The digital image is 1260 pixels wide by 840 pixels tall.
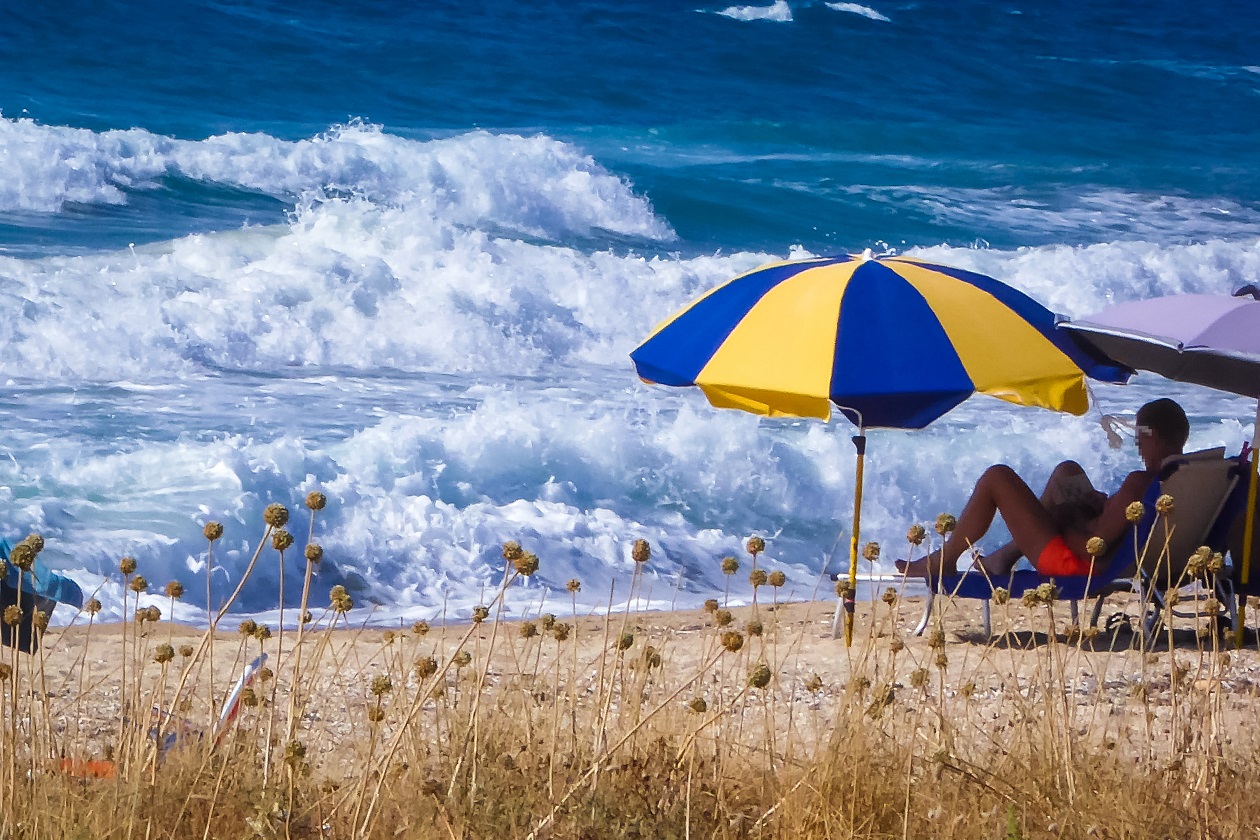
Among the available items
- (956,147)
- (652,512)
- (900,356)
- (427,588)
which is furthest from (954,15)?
(900,356)

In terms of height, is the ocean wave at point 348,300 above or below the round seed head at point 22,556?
above

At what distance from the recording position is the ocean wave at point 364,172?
806 inches

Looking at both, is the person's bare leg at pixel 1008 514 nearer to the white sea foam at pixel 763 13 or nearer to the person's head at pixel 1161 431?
the person's head at pixel 1161 431

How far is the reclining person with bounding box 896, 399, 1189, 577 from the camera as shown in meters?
6.01

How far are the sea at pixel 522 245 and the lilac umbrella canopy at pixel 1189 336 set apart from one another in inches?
70.9

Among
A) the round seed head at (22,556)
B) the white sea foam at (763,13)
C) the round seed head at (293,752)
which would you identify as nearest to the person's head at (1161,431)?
the round seed head at (293,752)

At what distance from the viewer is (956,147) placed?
2823 centimetres

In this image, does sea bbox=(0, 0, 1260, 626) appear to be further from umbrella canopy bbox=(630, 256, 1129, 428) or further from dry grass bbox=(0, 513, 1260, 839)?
umbrella canopy bbox=(630, 256, 1129, 428)

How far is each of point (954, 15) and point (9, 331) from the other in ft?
72.1

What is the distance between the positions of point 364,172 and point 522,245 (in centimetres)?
344

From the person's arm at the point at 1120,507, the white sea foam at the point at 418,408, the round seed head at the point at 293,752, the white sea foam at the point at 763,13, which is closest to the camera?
the round seed head at the point at 293,752

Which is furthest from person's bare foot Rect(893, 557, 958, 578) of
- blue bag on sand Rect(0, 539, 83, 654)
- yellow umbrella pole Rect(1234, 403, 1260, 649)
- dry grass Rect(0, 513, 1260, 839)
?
blue bag on sand Rect(0, 539, 83, 654)

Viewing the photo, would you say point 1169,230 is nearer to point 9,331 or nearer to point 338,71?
point 338,71

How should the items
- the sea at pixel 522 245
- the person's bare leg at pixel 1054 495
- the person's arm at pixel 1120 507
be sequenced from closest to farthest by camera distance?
the person's arm at pixel 1120 507, the person's bare leg at pixel 1054 495, the sea at pixel 522 245
